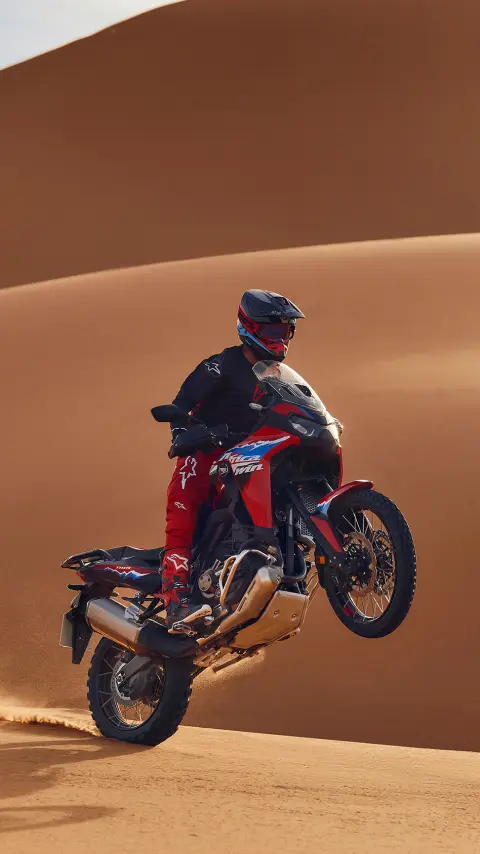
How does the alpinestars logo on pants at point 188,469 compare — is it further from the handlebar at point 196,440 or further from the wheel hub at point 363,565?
the wheel hub at point 363,565

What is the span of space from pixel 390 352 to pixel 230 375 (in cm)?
996

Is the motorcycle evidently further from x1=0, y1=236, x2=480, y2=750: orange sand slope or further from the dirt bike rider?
x1=0, y1=236, x2=480, y2=750: orange sand slope

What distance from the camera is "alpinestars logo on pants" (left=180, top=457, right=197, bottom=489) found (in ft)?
22.9

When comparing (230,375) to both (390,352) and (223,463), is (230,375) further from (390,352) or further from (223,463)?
(390,352)

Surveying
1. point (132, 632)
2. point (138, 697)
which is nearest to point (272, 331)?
point (132, 632)

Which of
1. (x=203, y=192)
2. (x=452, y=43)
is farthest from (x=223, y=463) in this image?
(x=452, y=43)

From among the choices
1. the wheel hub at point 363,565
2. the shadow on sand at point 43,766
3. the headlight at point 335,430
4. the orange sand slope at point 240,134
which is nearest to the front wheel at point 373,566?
the wheel hub at point 363,565

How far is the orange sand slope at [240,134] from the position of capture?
31.7 m

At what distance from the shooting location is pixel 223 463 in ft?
21.6

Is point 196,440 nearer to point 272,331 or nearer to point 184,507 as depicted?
point 184,507

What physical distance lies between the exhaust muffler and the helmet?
1682mm

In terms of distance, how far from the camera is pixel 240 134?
3531cm

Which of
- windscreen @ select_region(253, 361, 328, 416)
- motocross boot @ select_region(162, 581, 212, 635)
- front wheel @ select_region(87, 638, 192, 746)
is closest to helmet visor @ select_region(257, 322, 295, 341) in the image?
windscreen @ select_region(253, 361, 328, 416)

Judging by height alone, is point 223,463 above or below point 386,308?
below
